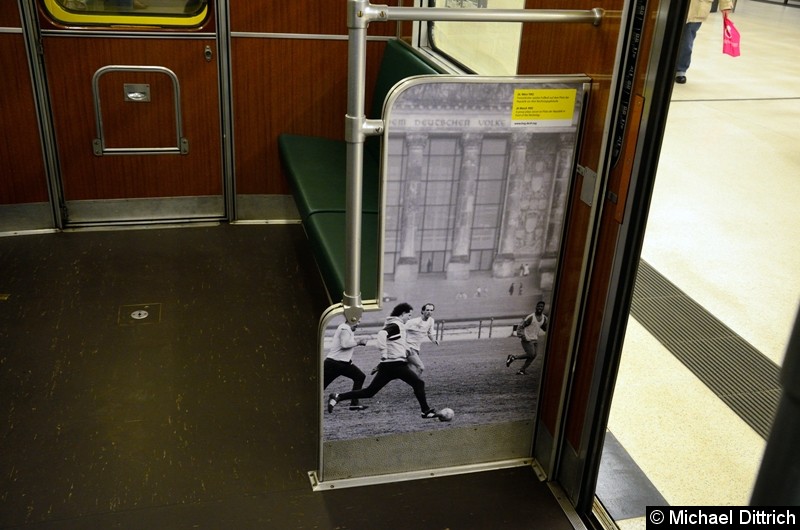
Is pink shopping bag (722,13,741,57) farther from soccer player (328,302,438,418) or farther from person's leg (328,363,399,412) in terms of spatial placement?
person's leg (328,363,399,412)

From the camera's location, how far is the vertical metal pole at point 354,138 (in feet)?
6.93

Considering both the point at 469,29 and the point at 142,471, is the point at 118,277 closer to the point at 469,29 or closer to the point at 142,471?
the point at 142,471

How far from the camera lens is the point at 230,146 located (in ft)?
15.6

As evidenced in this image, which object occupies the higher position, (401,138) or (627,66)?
(627,66)

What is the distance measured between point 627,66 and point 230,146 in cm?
301

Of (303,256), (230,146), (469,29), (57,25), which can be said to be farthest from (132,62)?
(469,29)

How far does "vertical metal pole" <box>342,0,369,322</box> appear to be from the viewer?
211cm

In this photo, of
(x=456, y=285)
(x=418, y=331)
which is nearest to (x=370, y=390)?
(x=418, y=331)

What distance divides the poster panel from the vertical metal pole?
0.09 metres

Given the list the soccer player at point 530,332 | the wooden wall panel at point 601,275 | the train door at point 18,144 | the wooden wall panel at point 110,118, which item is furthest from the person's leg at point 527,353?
the train door at point 18,144

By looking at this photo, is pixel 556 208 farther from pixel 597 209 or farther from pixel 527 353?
pixel 527 353

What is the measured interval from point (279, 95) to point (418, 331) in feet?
8.26

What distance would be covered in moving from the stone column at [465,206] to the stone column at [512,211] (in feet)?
0.35

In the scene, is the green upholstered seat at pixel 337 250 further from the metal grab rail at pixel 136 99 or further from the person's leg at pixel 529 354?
the metal grab rail at pixel 136 99
